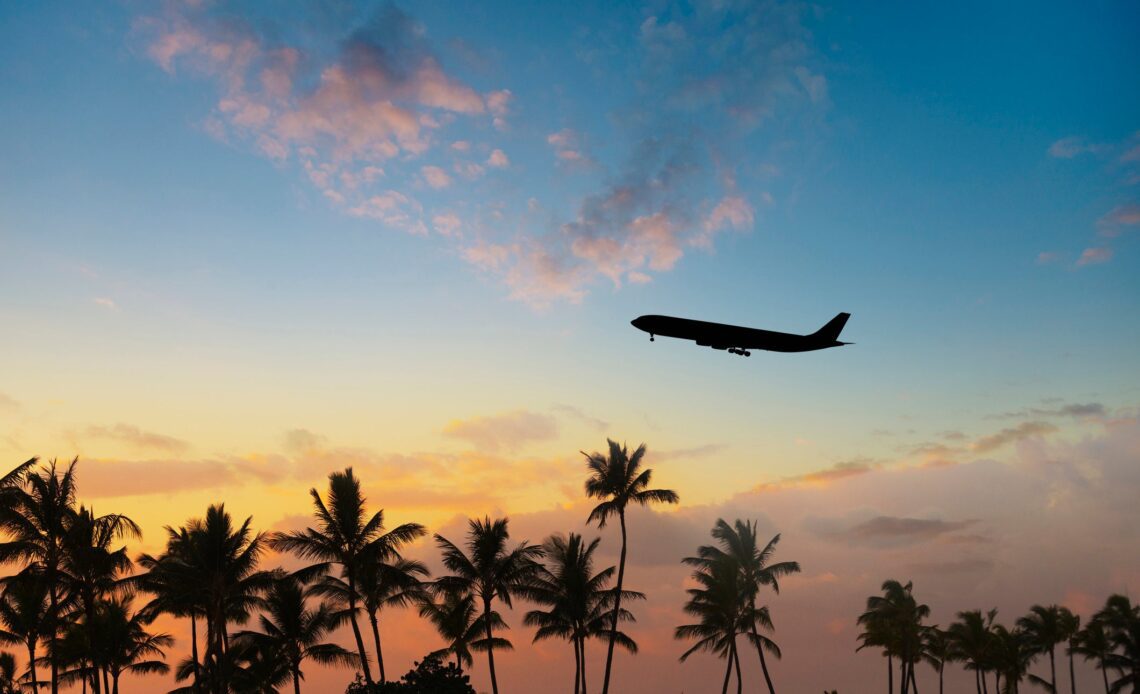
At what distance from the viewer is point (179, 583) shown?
129 feet

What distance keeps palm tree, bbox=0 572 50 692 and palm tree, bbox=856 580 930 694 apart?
64.3m

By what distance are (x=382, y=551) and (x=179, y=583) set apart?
10496 mm

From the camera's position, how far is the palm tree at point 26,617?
138 ft

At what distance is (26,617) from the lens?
42906 millimetres

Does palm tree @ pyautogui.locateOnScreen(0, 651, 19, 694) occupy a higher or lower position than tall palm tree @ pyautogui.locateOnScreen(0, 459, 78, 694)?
lower

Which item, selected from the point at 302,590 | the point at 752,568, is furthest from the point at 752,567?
the point at 302,590

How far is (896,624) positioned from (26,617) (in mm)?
66171

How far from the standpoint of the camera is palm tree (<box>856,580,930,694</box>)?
6744 cm

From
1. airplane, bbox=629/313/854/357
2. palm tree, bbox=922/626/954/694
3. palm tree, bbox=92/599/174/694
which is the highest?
airplane, bbox=629/313/854/357

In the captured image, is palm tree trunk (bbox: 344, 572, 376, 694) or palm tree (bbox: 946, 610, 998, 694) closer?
palm tree trunk (bbox: 344, 572, 376, 694)

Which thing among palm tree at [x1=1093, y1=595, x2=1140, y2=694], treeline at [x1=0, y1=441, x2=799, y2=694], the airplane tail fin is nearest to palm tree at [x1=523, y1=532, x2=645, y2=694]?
treeline at [x1=0, y1=441, x2=799, y2=694]

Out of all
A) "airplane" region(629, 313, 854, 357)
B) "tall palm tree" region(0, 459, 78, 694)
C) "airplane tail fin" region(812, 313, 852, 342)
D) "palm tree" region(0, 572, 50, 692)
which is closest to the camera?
"tall palm tree" region(0, 459, 78, 694)

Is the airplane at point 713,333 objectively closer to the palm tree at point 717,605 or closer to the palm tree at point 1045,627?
the palm tree at point 717,605

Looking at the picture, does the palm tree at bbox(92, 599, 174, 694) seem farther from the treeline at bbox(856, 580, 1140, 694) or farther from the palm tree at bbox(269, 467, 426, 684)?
the treeline at bbox(856, 580, 1140, 694)
